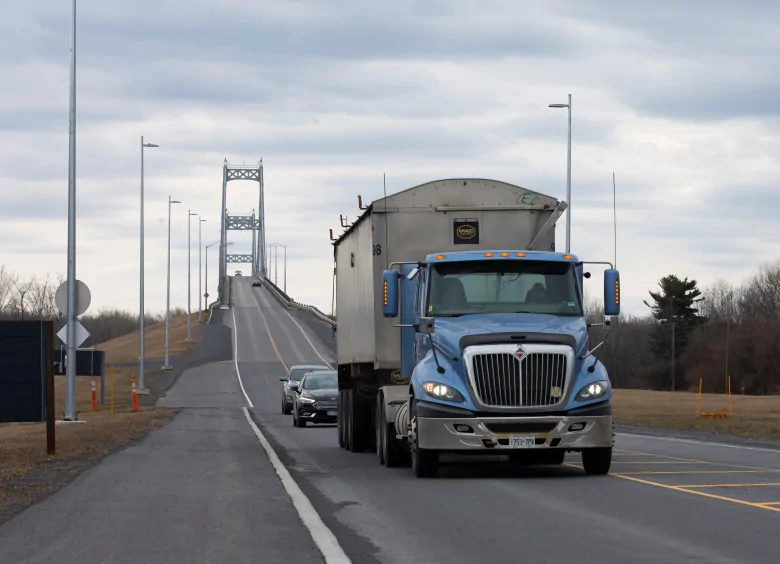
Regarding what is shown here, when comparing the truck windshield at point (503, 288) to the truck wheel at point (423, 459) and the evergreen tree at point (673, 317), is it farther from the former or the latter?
the evergreen tree at point (673, 317)

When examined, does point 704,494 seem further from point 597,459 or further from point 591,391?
point 597,459

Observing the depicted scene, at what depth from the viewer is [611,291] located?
1719 centimetres

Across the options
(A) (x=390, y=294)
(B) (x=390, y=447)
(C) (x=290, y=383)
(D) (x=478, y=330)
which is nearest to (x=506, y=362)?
(D) (x=478, y=330)

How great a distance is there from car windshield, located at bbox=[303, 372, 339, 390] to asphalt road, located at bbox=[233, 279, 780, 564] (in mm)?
13080

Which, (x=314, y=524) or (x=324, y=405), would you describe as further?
(x=324, y=405)

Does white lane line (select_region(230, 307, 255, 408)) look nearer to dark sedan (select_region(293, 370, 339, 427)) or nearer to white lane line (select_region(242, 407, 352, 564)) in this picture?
dark sedan (select_region(293, 370, 339, 427))

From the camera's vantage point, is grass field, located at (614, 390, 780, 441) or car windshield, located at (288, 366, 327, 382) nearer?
grass field, located at (614, 390, 780, 441)

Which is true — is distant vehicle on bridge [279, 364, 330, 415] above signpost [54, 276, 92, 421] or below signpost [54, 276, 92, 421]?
below

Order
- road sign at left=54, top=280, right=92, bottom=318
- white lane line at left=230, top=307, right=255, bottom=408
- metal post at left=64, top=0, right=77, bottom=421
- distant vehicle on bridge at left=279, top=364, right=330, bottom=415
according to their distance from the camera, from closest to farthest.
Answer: road sign at left=54, top=280, right=92, bottom=318, metal post at left=64, top=0, right=77, bottom=421, distant vehicle on bridge at left=279, top=364, right=330, bottom=415, white lane line at left=230, top=307, right=255, bottom=408

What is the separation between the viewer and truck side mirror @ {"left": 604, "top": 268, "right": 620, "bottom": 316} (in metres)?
17.2

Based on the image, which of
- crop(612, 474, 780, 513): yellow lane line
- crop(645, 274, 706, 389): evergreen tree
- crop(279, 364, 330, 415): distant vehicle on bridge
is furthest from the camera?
crop(645, 274, 706, 389): evergreen tree

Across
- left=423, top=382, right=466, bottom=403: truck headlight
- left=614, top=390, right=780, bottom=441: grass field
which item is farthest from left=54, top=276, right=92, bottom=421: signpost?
left=423, top=382, right=466, bottom=403: truck headlight

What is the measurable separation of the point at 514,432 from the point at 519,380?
63 cm

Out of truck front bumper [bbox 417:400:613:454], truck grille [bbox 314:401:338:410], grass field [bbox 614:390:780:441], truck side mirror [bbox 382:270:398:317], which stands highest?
truck side mirror [bbox 382:270:398:317]
